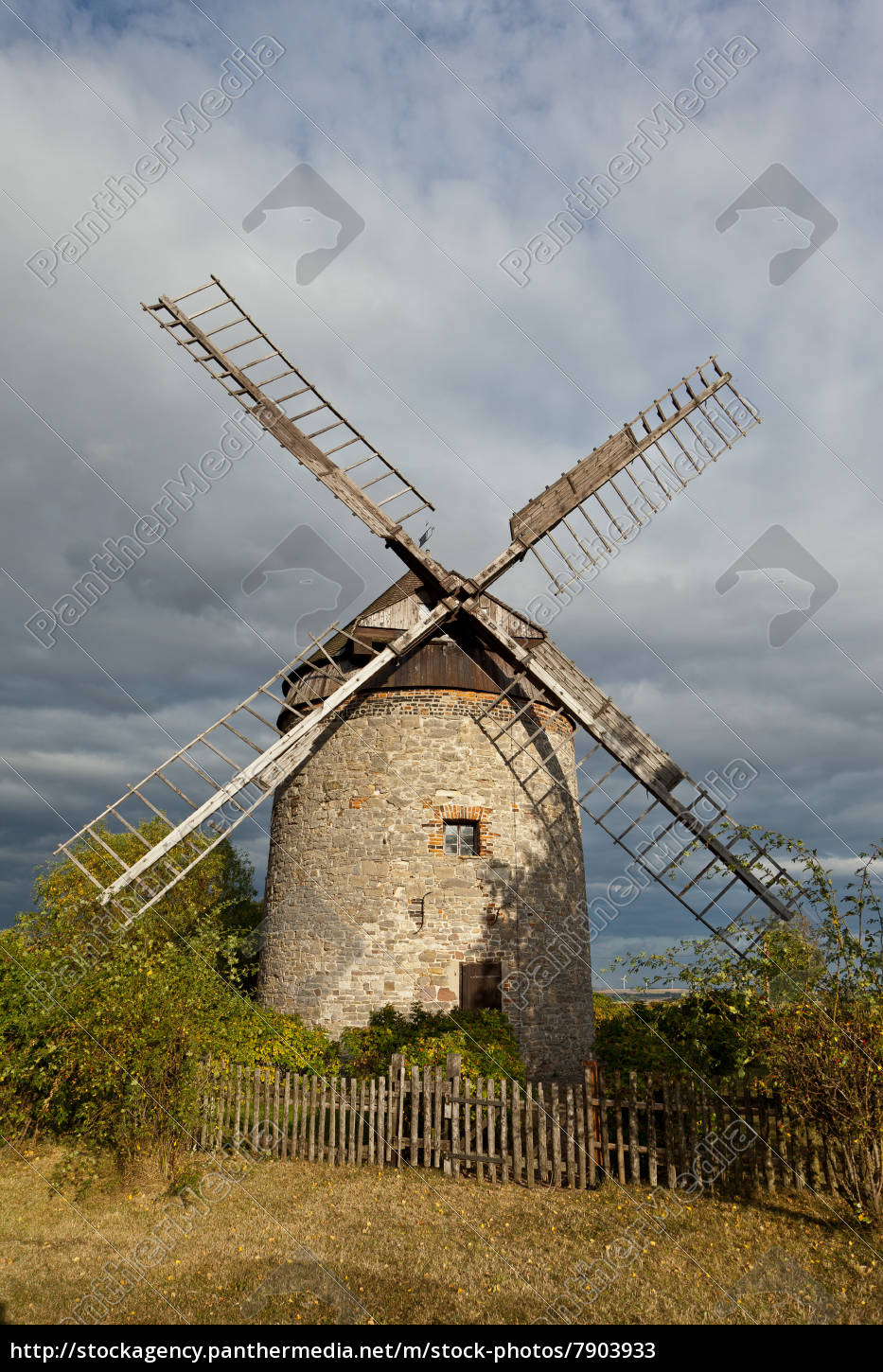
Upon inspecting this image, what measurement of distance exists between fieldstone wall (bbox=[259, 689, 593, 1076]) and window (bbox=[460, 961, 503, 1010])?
133 mm

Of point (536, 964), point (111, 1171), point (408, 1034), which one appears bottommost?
point (111, 1171)

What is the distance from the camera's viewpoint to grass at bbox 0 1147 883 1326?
5746 mm

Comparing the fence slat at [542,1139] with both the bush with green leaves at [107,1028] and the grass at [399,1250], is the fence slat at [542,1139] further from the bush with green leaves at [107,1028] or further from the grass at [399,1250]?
the bush with green leaves at [107,1028]

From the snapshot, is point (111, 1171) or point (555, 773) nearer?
point (111, 1171)

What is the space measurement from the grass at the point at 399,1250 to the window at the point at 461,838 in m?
5.27

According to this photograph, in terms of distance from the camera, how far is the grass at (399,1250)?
5746 mm

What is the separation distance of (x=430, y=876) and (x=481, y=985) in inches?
77.1

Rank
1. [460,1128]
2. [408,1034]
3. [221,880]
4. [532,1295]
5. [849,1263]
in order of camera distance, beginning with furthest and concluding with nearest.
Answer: [221,880], [408,1034], [460,1128], [849,1263], [532,1295]

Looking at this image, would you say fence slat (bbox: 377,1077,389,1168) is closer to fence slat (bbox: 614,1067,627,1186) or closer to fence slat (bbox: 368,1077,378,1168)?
fence slat (bbox: 368,1077,378,1168)

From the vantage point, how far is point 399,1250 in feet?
22.5

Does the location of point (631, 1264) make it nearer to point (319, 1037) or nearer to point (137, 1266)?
point (137, 1266)

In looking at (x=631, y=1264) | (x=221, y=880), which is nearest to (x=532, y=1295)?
(x=631, y=1264)

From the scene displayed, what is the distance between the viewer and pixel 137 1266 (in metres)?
6.50

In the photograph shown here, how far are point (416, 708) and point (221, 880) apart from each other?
55.7ft
